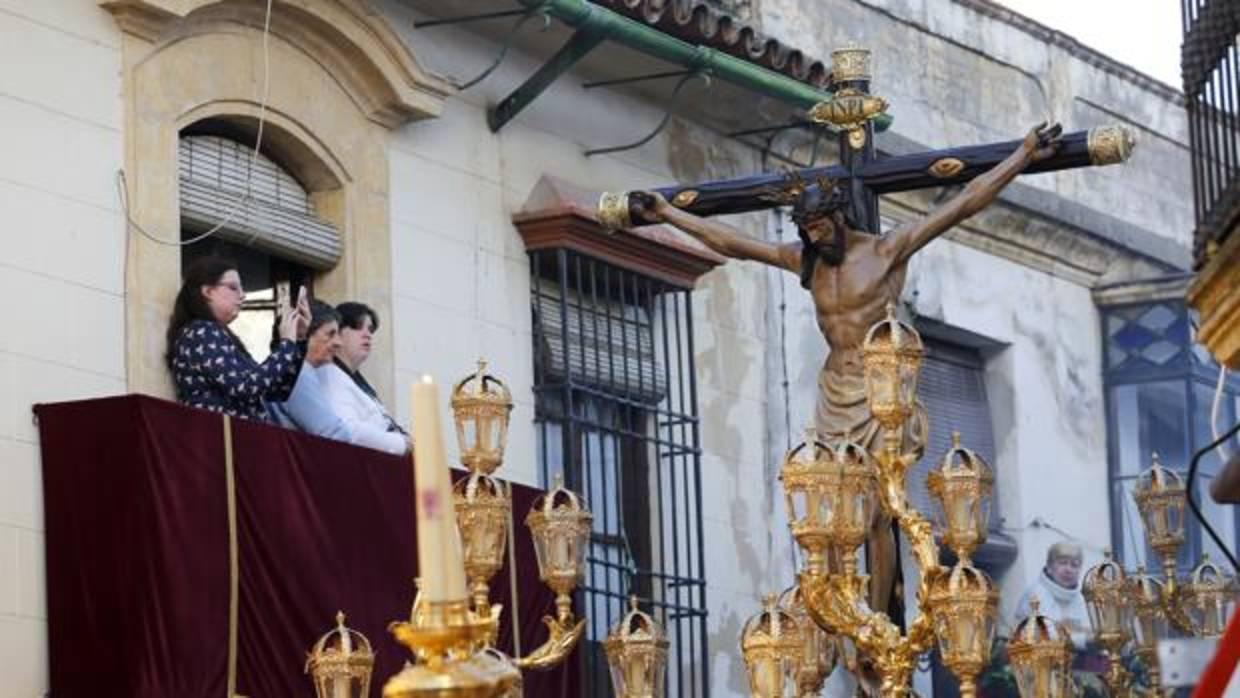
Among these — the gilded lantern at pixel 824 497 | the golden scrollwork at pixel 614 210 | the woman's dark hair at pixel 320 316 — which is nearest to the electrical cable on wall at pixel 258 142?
the woman's dark hair at pixel 320 316

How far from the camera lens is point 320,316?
584 inches

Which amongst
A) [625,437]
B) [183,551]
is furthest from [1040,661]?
[625,437]

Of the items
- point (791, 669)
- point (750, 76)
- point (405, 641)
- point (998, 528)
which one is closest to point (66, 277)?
point (791, 669)

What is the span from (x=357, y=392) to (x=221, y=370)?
3.43 ft

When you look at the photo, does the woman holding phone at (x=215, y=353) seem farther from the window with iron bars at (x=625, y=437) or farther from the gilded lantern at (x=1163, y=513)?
the gilded lantern at (x=1163, y=513)

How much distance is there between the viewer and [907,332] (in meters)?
11.6

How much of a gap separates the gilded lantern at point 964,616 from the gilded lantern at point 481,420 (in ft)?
4.58

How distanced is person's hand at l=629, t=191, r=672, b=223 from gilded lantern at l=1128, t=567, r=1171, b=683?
6.85ft

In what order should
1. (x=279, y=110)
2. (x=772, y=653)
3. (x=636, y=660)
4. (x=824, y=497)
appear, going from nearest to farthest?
1. (x=824, y=497)
2. (x=772, y=653)
3. (x=636, y=660)
4. (x=279, y=110)

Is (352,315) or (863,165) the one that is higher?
(863,165)

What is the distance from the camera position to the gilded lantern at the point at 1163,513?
13.5 m

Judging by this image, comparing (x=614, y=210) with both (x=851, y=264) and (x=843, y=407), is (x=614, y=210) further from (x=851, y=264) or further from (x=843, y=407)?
(x=843, y=407)

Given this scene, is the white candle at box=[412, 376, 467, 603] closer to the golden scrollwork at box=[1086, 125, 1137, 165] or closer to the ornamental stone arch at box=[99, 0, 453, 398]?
the golden scrollwork at box=[1086, 125, 1137, 165]

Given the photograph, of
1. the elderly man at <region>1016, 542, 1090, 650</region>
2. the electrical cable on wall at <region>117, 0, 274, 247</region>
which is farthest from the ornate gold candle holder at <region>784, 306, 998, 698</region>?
the elderly man at <region>1016, 542, 1090, 650</region>
